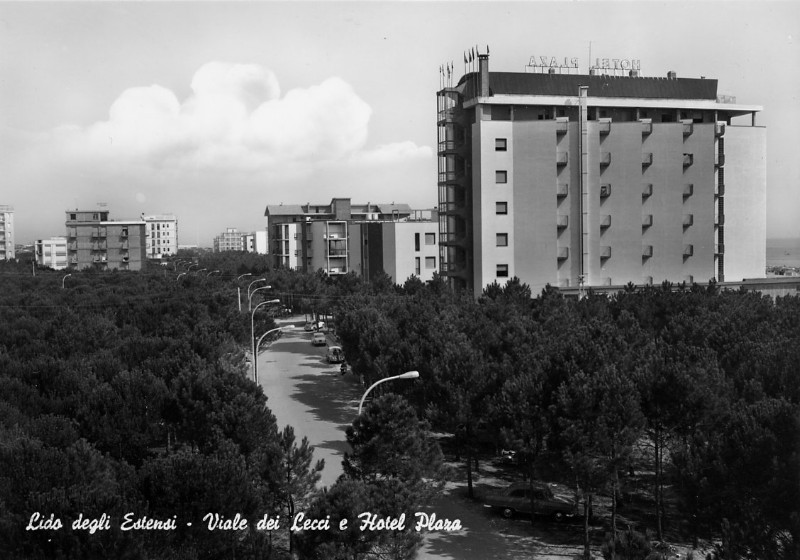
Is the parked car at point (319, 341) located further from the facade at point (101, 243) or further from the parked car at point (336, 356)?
the facade at point (101, 243)

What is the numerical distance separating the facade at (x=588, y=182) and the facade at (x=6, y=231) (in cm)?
15315

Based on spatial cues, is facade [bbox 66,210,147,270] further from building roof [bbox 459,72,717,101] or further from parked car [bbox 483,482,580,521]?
parked car [bbox 483,482,580,521]

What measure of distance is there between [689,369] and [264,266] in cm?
10947

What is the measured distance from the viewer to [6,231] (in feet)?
589

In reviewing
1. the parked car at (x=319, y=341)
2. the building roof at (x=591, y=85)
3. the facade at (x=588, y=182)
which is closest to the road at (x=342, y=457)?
the parked car at (x=319, y=341)

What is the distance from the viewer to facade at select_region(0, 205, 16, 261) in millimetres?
176625

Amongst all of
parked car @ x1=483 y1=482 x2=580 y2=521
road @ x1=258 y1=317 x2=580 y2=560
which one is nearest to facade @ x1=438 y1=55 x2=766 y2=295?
road @ x1=258 y1=317 x2=580 y2=560

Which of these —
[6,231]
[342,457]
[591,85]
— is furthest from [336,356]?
[6,231]

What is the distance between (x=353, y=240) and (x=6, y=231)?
4989 inches

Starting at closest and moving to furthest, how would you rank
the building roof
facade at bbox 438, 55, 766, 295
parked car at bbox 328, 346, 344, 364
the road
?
the road
facade at bbox 438, 55, 766, 295
parked car at bbox 328, 346, 344, 364
the building roof

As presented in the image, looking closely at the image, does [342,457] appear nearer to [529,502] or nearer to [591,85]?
[529,502]

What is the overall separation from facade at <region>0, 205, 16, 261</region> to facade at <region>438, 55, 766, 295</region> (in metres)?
153

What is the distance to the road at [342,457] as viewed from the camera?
21.3 metres

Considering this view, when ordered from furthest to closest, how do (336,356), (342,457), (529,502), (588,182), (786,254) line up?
(786,254) < (336,356) < (588,182) < (342,457) < (529,502)
